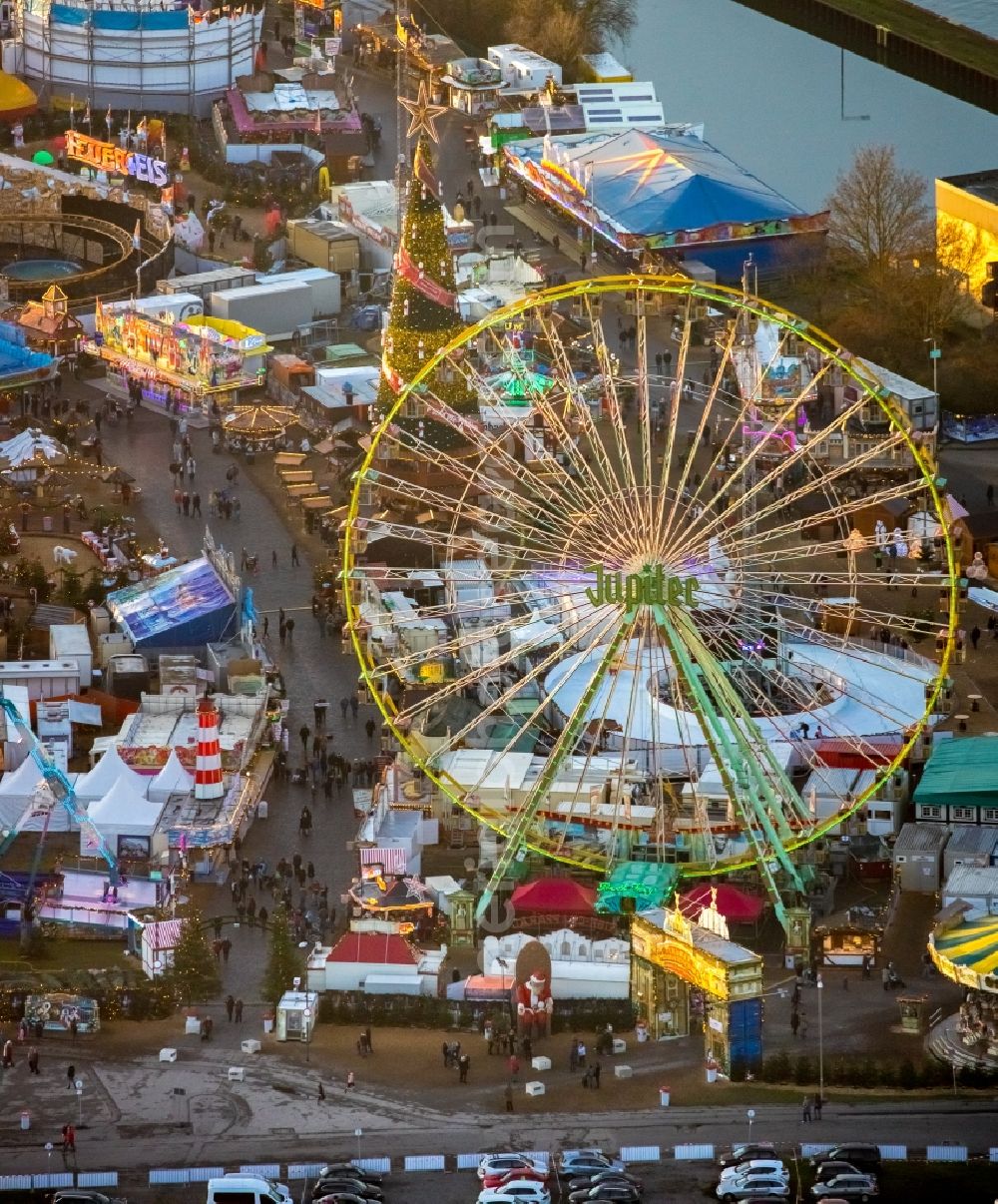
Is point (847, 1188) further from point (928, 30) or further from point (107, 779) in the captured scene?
point (928, 30)

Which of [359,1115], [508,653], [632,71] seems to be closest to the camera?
[359,1115]

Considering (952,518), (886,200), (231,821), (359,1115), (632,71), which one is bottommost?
(359,1115)

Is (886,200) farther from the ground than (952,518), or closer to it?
farther from the ground

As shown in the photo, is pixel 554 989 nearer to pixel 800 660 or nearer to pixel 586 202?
pixel 800 660

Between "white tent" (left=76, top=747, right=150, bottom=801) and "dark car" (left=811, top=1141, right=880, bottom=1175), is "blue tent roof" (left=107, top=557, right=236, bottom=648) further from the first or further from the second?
"dark car" (left=811, top=1141, right=880, bottom=1175)

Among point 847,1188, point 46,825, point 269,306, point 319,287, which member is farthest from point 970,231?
point 847,1188

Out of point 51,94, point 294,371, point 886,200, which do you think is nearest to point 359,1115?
point 294,371
